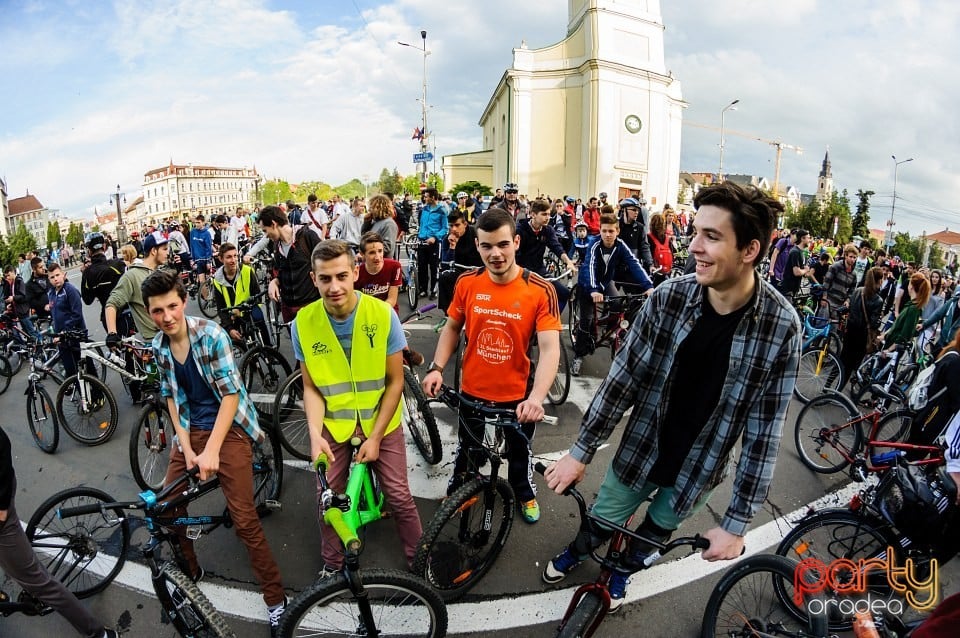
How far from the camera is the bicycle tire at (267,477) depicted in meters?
4.05

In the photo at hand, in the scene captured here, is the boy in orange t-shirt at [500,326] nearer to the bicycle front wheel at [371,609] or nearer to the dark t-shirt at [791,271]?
the bicycle front wheel at [371,609]

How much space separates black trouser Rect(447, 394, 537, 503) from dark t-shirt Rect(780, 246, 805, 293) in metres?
7.66

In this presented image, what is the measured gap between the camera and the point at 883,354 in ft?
21.4

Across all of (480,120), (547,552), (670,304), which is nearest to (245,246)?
(547,552)

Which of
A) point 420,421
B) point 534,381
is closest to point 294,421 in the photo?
point 420,421

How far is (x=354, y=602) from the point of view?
2393 millimetres

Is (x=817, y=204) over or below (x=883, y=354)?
over

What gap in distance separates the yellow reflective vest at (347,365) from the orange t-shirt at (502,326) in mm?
686

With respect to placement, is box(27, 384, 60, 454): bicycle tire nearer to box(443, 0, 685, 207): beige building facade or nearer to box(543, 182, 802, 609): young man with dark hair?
box(543, 182, 802, 609): young man with dark hair

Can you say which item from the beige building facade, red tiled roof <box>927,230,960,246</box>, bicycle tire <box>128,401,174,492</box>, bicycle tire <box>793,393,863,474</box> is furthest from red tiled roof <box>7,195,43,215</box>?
red tiled roof <box>927,230,960,246</box>

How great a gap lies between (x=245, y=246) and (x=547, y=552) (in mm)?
15613

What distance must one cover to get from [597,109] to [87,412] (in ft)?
140

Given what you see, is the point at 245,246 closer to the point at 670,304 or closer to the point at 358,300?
the point at 358,300

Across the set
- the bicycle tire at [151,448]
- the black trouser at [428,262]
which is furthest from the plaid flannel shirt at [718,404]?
the black trouser at [428,262]
